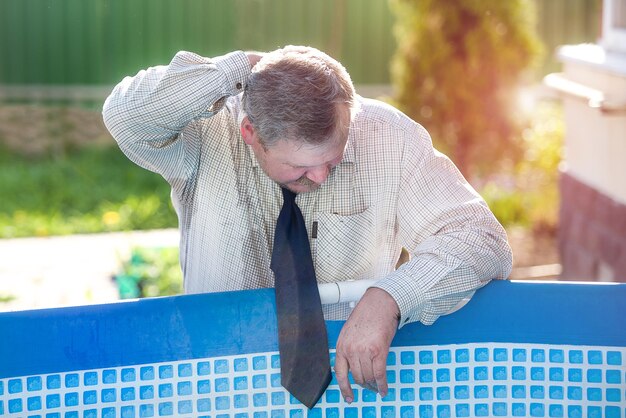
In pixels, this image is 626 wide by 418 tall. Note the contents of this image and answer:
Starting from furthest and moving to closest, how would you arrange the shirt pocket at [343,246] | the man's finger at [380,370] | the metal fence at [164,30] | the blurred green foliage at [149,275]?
the metal fence at [164,30]
the blurred green foliage at [149,275]
the shirt pocket at [343,246]
the man's finger at [380,370]

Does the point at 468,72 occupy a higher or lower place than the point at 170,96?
lower

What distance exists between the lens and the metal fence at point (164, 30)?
830 centimetres

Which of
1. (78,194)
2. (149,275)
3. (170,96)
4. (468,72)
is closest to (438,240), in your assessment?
(170,96)

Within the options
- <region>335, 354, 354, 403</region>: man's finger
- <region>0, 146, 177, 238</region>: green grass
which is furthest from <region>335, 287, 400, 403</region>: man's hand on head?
<region>0, 146, 177, 238</region>: green grass

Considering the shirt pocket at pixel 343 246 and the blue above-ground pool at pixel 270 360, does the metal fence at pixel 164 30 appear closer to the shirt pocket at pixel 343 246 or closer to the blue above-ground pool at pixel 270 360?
the shirt pocket at pixel 343 246

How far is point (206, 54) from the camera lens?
8.41 m

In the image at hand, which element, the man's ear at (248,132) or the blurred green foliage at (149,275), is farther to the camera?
the blurred green foliage at (149,275)

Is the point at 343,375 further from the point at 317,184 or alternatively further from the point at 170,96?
the point at 170,96

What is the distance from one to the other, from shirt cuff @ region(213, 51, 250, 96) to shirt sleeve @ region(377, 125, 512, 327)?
0.46 metres

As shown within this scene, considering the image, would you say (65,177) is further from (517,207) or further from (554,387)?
(554,387)

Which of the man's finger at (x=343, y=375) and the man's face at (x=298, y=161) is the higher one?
the man's face at (x=298, y=161)

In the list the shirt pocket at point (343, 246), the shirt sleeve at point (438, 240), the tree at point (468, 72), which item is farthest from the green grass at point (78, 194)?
the shirt sleeve at point (438, 240)

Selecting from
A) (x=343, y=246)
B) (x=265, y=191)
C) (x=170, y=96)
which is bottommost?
(x=343, y=246)

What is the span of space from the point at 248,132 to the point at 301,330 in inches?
18.0
